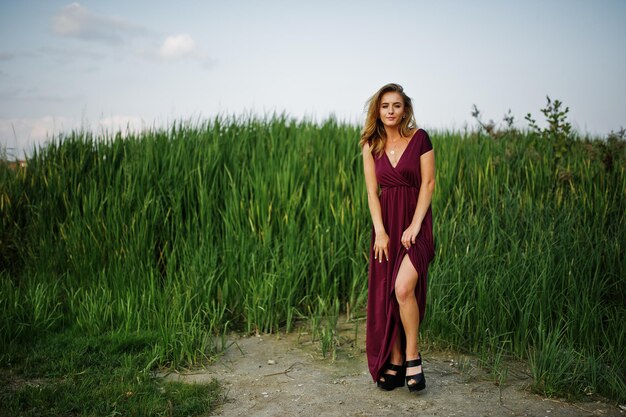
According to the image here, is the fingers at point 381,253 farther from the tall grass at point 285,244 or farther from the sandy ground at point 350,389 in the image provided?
the tall grass at point 285,244

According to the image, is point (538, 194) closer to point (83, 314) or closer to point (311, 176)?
point (311, 176)

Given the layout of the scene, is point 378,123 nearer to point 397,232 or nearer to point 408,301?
point 397,232

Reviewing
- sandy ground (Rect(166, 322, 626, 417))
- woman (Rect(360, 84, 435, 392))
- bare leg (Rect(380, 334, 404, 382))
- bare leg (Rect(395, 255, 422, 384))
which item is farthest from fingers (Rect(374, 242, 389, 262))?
sandy ground (Rect(166, 322, 626, 417))

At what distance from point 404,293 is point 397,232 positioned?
16.6 inches

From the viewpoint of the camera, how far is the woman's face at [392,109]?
388cm

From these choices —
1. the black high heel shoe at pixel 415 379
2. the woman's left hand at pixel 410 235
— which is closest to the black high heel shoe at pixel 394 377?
the black high heel shoe at pixel 415 379

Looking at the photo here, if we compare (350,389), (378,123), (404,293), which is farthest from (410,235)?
(350,389)

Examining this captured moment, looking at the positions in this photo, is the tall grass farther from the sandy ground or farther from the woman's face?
the woman's face

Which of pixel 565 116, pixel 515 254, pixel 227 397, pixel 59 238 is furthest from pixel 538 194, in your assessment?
pixel 59 238

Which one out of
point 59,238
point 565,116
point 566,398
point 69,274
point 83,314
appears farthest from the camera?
point 565,116

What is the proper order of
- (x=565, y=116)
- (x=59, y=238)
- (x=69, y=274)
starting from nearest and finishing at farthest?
(x=69, y=274) < (x=59, y=238) < (x=565, y=116)

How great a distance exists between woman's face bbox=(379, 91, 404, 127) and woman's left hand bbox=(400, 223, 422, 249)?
0.71 metres

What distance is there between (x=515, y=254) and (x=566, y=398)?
→ 1.73 m

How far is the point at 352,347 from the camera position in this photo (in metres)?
5.11
